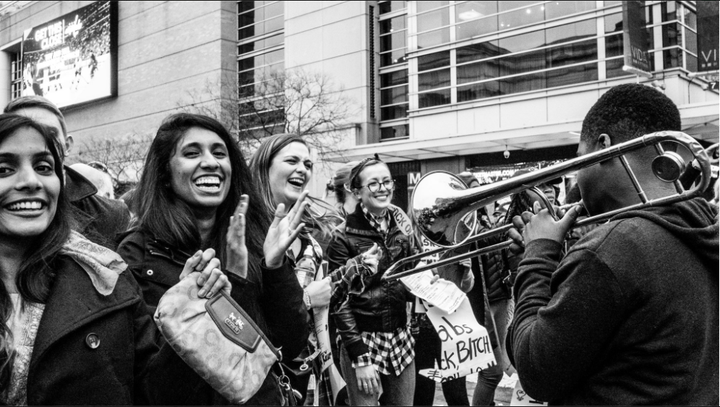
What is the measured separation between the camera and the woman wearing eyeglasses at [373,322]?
12.6 feet

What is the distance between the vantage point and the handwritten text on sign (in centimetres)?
390

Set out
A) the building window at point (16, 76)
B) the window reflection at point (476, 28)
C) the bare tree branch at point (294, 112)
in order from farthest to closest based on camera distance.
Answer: the bare tree branch at point (294, 112), the window reflection at point (476, 28), the building window at point (16, 76)

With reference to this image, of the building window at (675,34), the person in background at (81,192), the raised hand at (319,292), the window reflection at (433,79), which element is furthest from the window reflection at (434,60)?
the raised hand at (319,292)

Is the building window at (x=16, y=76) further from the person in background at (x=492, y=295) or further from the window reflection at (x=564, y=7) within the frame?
the window reflection at (x=564, y=7)

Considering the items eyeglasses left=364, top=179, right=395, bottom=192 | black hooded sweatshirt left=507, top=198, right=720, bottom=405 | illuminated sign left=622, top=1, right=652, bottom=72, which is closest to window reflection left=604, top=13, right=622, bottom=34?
illuminated sign left=622, top=1, right=652, bottom=72

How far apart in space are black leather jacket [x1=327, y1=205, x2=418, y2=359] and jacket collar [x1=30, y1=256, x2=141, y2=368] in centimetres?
193

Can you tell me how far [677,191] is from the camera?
6.32 ft

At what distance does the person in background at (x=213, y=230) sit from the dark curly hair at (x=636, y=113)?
1.11m

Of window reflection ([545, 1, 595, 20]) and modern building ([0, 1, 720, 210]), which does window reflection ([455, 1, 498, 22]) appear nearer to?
modern building ([0, 1, 720, 210])

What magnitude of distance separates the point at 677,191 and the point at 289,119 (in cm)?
1996

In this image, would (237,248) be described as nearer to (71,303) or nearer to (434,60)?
(71,303)

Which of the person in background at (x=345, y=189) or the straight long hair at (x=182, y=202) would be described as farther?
the person in background at (x=345, y=189)

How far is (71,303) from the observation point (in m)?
1.87

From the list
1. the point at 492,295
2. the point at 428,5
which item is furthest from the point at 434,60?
the point at 492,295
